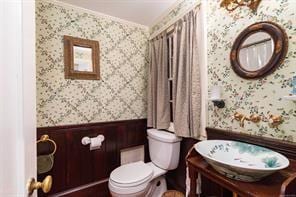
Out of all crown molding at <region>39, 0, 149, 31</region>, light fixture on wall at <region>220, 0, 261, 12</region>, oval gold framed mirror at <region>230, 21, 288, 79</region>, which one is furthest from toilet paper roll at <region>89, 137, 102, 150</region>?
light fixture on wall at <region>220, 0, 261, 12</region>

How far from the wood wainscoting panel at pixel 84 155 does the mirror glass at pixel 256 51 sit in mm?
1526

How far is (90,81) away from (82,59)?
0.27 m

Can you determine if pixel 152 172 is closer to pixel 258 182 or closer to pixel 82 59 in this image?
pixel 258 182

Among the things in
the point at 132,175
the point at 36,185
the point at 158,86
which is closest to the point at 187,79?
the point at 158,86

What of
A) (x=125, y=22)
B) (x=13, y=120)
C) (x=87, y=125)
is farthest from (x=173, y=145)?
(x=125, y=22)

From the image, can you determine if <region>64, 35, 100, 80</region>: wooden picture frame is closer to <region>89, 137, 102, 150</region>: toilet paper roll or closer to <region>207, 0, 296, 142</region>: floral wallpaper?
<region>89, 137, 102, 150</region>: toilet paper roll

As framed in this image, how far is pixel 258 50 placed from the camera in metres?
1.12

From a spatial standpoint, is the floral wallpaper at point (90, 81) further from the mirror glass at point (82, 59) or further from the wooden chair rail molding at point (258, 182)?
the wooden chair rail molding at point (258, 182)

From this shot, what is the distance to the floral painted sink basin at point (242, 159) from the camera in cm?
79

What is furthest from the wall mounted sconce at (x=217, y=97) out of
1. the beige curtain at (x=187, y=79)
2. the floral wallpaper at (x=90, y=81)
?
the floral wallpaper at (x=90, y=81)

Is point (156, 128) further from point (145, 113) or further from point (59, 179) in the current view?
point (59, 179)

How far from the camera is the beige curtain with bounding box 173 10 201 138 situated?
1.51 meters

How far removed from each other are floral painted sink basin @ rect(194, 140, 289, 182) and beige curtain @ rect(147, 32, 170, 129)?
32.0 inches

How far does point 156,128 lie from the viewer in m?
2.06
